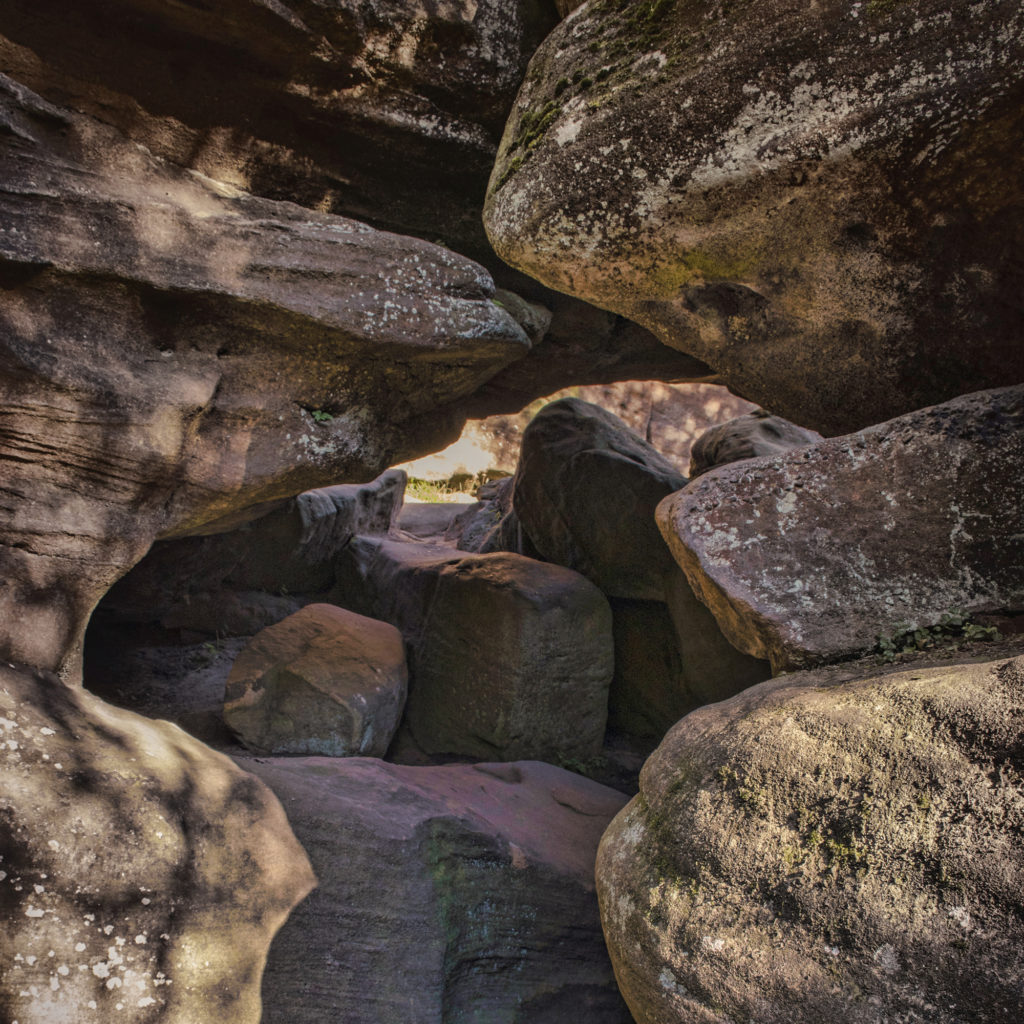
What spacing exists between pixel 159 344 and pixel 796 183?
9.51 feet

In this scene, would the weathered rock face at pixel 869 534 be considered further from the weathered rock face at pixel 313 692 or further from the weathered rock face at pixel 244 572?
the weathered rock face at pixel 244 572

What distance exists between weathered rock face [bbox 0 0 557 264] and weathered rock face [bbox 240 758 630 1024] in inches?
128

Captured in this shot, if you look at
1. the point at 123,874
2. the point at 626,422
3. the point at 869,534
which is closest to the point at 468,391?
the point at 869,534

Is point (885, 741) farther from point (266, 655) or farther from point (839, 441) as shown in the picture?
point (266, 655)

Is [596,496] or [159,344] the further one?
[596,496]

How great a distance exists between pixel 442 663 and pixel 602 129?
3.94 metres

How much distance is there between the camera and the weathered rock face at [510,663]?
503 cm

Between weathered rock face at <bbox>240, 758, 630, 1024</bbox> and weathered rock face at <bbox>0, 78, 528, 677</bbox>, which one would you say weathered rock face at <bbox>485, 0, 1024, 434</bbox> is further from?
weathered rock face at <bbox>240, 758, 630, 1024</bbox>

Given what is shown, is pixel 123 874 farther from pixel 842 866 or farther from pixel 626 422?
pixel 626 422

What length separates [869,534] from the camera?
2.56 metres

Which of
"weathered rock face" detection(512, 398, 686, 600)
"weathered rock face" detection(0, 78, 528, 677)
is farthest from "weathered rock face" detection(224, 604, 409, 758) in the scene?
"weathered rock face" detection(512, 398, 686, 600)

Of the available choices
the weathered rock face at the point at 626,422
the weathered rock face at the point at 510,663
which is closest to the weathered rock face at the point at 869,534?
the weathered rock face at the point at 510,663

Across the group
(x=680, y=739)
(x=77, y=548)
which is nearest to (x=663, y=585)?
(x=680, y=739)

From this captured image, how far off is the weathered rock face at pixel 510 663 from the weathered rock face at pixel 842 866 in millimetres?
2963
